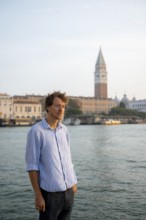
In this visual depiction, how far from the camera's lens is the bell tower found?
415ft

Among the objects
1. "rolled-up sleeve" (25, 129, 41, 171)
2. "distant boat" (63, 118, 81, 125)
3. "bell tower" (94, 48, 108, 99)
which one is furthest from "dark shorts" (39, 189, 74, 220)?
"bell tower" (94, 48, 108, 99)

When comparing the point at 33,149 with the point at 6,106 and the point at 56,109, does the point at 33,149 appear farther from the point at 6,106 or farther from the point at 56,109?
the point at 6,106

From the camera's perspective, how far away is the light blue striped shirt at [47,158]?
2.92m

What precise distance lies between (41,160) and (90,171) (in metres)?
8.40

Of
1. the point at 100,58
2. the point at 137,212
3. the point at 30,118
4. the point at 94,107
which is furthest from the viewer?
the point at 100,58

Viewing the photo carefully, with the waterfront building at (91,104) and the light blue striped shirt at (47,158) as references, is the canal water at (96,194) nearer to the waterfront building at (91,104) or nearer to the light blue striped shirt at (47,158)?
the light blue striped shirt at (47,158)

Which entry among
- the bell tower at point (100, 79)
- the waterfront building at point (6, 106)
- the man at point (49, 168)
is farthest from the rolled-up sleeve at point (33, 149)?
the bell tower at point (100, 79)

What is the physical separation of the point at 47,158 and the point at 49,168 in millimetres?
87

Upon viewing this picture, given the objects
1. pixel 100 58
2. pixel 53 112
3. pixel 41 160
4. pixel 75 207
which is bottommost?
pixel 75 207

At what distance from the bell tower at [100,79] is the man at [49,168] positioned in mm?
120737

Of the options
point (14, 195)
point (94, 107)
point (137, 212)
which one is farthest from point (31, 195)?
point (94, 107)

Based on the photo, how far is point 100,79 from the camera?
129875 mm

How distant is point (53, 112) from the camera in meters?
3.06

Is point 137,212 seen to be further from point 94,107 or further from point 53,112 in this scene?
point 94,107
